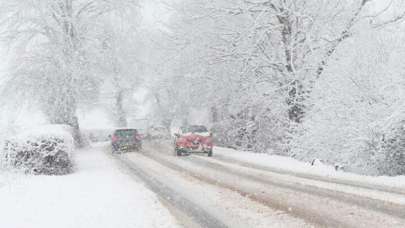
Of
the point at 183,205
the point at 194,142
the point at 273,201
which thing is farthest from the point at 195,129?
the point at 273,201

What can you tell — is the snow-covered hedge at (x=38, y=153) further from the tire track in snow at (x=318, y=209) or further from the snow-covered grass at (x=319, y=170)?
the tire track in snow at (x=318, y=209)

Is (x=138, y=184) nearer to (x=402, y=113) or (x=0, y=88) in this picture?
(x=402, y=113)

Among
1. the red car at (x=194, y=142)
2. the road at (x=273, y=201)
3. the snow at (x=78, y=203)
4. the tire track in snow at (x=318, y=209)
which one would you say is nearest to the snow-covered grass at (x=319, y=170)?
the road at (x=273, y=201)

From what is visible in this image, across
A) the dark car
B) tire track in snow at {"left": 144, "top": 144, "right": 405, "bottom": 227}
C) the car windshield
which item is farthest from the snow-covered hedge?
the dark car

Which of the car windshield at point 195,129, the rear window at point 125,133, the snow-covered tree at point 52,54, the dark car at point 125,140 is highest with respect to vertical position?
the snow-covered tree at point 52,54

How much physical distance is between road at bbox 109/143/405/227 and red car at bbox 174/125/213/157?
9.19 metres

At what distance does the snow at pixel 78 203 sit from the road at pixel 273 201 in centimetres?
50

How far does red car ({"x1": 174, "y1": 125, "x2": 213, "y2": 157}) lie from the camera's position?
24.6m

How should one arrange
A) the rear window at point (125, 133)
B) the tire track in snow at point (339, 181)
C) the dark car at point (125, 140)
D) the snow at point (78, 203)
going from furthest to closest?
the rear window at point (125, 133)
the dark car at point (125, 140)
the tire track in snow at point (339, 181)
the snow at point (78, 203)

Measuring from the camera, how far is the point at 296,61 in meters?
23.0

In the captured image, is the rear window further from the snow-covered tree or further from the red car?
the red car

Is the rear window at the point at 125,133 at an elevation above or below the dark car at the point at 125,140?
above

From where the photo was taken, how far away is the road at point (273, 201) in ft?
26.6

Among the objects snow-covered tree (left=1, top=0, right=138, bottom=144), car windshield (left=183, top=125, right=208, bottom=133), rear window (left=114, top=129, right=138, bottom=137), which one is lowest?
rear window (left=114, top=129, right=138, bottom=137)
